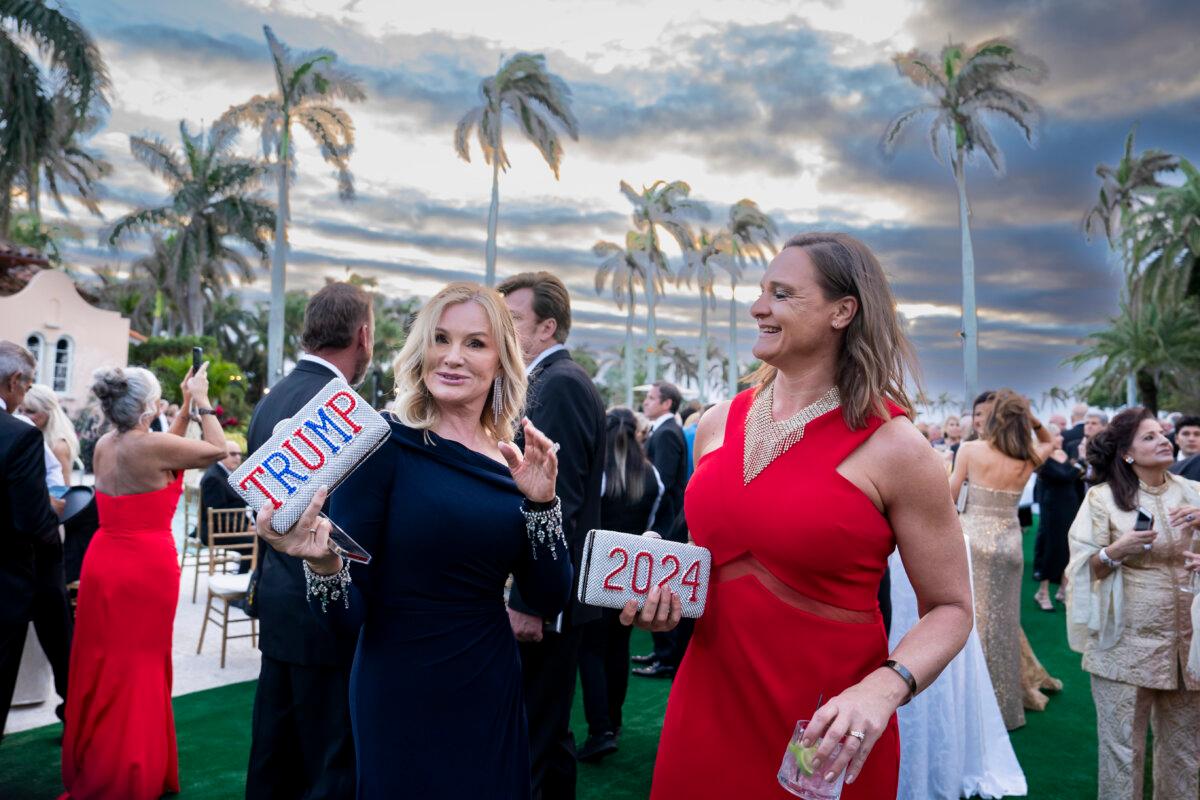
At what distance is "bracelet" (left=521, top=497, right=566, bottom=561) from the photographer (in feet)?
6.79

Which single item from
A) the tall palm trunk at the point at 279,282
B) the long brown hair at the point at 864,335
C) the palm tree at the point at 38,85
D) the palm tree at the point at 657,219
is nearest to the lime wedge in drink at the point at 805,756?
the long brown hair at the point at 864,335

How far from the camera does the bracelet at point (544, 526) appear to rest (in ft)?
6.79

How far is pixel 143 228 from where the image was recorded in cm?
3441

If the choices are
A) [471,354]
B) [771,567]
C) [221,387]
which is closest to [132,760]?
[471,354]

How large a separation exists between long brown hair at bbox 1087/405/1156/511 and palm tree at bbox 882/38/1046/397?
19.7 metres

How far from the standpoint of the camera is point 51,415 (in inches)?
208

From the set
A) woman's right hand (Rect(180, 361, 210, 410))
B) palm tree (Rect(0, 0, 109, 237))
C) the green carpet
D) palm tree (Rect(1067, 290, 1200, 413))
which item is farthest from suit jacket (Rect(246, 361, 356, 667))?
palm tree (Rect(1067, 290, 1200, 413))

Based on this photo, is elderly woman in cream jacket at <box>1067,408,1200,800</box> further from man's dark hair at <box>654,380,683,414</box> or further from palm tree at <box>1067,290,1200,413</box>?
palm tree at <box>1067,290,1200,413</box>

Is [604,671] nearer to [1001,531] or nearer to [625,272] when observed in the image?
[1001,531]

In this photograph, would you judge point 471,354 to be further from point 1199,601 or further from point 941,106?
point 941,106

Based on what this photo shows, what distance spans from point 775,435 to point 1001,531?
185 inches

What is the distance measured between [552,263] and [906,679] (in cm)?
4066

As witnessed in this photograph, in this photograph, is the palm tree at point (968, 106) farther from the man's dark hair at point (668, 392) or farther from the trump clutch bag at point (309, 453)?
the trump clutch bag at point (309, 453)

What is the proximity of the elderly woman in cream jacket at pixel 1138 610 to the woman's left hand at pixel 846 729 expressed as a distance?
10.0 ft
